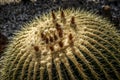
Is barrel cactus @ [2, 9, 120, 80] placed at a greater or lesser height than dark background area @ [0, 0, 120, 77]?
greater

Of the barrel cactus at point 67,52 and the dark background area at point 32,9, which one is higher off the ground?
the barrel cactus at point 67,52

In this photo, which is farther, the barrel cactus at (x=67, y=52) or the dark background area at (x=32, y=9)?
the dark background area at (x=32, y=9)

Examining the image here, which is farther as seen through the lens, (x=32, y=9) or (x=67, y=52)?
(x=32, y=9)

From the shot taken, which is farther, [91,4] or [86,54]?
[91,4]

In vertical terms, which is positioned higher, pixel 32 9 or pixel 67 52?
pixel 67 52

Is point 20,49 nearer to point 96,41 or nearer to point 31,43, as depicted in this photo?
point 31,43

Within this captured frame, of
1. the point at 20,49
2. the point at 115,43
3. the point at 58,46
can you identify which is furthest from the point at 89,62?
the point at 20,49

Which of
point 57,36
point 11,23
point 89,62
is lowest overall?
point 11,23

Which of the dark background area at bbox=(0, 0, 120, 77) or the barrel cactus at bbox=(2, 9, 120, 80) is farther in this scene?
the dark background area at bbox=(0, 0, 120, 77)
